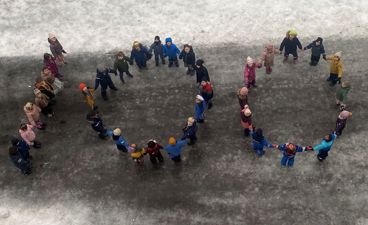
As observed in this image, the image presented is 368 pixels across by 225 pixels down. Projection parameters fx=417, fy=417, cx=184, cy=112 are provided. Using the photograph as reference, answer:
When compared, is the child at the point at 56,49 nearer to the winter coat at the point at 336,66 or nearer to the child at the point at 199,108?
the child at the point at 199,108

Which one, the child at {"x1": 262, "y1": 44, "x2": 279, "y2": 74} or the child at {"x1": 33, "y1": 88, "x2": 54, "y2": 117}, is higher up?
the child at {"x1": 262, "y1": 44, "x2": 279, "y2": 74}

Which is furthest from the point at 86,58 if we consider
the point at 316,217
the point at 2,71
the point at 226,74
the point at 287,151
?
the point at 316,217

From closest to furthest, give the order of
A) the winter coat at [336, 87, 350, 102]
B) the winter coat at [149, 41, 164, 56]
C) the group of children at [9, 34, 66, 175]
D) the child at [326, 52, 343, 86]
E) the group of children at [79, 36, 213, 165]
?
the group of children at [79, 36, 213, 165]
the group of children at [9, 34, 66, 175]
the winter coat at [336, 87, 350, 102]
the child at [326, 52, 343, 86]
the winter coat at [149, 41, 164, 56]

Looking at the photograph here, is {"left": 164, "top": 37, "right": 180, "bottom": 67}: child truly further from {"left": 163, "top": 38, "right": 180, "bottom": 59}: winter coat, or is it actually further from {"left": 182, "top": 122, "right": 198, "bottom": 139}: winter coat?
{"left": 182, "top": 122, "right": 198, "bottom": 139}: winter coat

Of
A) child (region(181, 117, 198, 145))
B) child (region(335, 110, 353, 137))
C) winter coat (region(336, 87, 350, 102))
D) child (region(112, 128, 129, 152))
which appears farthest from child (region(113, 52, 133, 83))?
child (region(335, 110, 353, 137))

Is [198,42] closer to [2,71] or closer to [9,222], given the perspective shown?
[2,71]

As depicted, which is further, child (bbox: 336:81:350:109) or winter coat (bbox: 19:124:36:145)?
child (bbox: 336:81:350:109)

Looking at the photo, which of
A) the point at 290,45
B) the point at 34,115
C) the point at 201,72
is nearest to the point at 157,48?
the point at 201,72
